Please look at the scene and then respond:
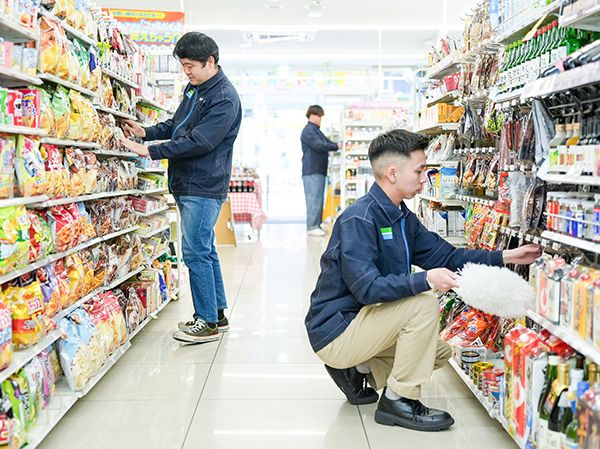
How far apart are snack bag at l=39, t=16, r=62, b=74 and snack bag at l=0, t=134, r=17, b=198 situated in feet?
1.43

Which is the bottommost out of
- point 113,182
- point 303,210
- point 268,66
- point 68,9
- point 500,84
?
point 303,210

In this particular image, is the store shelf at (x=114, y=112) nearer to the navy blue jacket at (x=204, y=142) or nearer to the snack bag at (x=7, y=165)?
the navy blue jacket at (x=204, y=142)

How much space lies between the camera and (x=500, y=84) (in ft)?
10.3

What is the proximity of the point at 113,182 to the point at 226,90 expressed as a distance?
0.92 metres

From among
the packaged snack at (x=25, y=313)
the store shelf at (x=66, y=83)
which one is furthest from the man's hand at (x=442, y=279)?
the store shelf at (x=66, y=83)

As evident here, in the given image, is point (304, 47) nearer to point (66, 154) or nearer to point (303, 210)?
point (303, 210)

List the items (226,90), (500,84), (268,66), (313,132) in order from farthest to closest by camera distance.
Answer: (268,66) → (313,132) → (226,90) → (500,84)

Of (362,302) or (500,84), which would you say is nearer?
(362,302)

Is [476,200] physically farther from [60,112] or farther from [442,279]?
[60,112]

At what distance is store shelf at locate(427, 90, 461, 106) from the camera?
4284mm

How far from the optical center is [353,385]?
3.22 metres

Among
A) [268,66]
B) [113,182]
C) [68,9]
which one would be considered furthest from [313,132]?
[68,9]

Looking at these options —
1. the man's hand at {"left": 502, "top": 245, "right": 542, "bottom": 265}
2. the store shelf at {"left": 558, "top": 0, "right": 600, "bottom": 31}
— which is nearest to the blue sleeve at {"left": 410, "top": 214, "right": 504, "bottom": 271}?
the man's hand at {"left": 502, "top": 245, "right": 542, "bottom": 265}

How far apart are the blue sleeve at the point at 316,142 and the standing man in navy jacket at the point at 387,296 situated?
8288 millimetres
